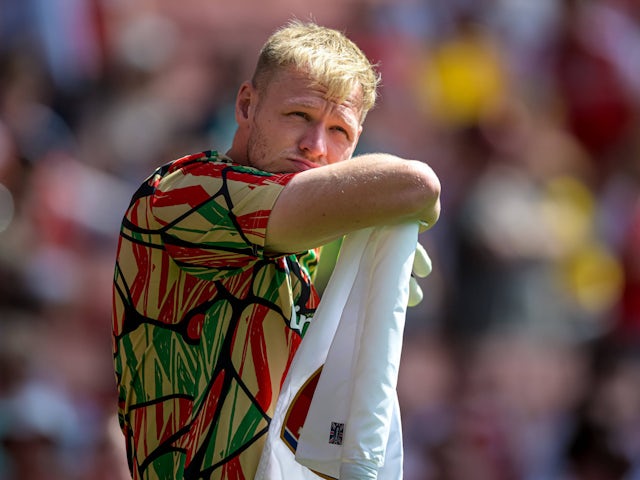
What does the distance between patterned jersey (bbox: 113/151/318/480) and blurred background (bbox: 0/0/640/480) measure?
7.25ft

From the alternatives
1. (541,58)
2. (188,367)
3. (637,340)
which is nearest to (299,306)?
(188,367)

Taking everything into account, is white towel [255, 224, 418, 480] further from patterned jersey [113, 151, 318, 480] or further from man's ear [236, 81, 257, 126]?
man's ear [236, 81, 257, 126]

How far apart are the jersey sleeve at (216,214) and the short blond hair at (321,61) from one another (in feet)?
0.88

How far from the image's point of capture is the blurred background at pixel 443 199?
5145 millimetres

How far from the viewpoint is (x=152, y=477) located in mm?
2344

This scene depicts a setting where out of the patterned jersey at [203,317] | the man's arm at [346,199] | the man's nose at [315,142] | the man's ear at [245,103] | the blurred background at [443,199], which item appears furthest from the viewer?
the blurred background at [443,199]

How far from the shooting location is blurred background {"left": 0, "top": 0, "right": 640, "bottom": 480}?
514 centimetres

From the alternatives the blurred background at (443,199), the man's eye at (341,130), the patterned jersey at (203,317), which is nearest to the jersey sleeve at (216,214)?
the patterned jersey at (203,317)

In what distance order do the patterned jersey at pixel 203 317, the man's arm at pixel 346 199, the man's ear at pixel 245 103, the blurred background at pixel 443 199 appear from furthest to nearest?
1. the blurred background at pixel 443 199
2. the man's ear at pixel 245 103
3. the patterned jersey at pixel 203 317
4. the man's arm at pixel 346 199

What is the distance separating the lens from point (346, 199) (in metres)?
2.02

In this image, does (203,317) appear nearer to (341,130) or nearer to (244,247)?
(244,247)

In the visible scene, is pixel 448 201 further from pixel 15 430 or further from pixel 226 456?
pixel 226 456

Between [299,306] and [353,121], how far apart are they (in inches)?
15.2

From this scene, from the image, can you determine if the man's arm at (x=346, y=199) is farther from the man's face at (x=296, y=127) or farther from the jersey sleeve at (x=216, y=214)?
the man's face at (x=296, y=127)
